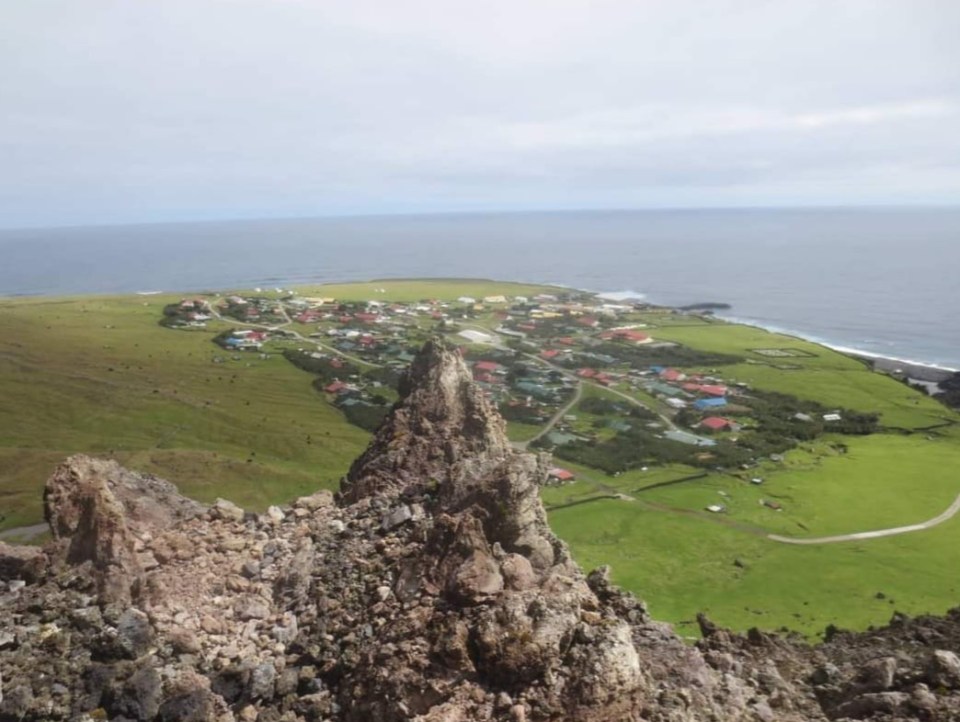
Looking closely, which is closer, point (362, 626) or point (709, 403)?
point (362, 626)

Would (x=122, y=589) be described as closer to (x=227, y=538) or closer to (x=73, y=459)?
(x=227, y=538)

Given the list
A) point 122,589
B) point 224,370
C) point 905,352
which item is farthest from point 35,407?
point 905,352

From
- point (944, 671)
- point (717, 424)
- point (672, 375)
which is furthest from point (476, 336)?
point (944, 671)

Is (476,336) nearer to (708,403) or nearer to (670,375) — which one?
(670,375)

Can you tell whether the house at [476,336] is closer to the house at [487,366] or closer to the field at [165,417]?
the house at [487,366]

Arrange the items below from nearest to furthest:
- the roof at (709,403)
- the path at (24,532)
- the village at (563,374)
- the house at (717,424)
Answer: the path at (24,532), the village at (563,374), the house at (717,424), the roof at (709,403)

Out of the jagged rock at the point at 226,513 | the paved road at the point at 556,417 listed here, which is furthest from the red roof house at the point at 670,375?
the jagged rock at the point at 226,513
